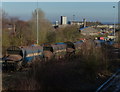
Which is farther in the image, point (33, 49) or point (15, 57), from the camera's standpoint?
point (33, 49)

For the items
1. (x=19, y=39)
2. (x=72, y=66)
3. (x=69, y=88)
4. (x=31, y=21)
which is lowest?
(x=69, y=88)

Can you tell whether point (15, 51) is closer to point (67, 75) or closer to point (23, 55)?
point (23, 55)

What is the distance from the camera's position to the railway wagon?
58.5 ft

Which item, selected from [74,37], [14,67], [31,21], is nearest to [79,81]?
[14,67]

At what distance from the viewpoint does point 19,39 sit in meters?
31.1

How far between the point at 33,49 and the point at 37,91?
11.4 metres

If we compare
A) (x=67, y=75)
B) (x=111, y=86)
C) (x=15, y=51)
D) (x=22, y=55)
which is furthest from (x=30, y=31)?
(x=111, y=86)

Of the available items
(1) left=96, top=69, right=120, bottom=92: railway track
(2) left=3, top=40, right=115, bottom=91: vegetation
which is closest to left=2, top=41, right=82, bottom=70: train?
(2) left=3, top=40, right=115, bottom=91: vegetation

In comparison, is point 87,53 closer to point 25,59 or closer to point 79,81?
point 79,81

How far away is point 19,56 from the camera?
18.6 m

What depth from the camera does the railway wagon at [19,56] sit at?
17.8 meters

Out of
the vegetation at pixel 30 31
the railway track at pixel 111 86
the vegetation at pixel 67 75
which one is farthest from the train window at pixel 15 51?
the vegetation at pixel 30 31

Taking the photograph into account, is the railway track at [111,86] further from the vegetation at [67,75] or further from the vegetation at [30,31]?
the vegetation at [30,31]

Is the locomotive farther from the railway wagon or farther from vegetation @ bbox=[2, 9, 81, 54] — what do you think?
vegetation @ bbox=[2, 9, 81, 54]
